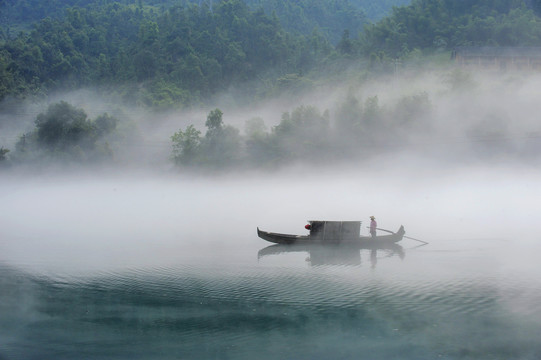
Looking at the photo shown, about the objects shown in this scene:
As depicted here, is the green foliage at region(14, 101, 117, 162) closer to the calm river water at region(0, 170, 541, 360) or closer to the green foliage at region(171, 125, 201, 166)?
the green foliage at region(171, 125, 201, 166)

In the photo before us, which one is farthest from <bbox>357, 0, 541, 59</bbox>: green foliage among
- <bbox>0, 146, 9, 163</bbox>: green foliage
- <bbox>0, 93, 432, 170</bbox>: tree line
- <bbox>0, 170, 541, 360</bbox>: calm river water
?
<bbox>0, 170, 541, 360</bbox>: calm river water

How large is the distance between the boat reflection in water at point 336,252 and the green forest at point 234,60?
113 ft

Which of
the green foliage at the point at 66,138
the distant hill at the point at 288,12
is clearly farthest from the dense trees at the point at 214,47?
the green foliage at the point at 66,138

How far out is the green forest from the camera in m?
67.9

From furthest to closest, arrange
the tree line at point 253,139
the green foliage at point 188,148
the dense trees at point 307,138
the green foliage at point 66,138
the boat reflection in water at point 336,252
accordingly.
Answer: the dense trees at point 307,138 < the green foliage at point 188,148 < the tree line at point 253,139 < the green foliage at point 66,138 < the boat reflection in water at point 336,252

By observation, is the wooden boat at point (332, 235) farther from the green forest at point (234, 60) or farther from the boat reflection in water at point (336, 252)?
the green forest at point (234, 60)

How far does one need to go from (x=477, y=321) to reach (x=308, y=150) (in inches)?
1850

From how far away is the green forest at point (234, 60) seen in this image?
67.9 m

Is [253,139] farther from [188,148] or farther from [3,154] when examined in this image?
[3,154]

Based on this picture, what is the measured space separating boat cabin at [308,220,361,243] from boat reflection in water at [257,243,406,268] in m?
0.49

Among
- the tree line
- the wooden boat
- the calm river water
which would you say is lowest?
the calm river water

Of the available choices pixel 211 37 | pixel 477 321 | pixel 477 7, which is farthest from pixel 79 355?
pixel 477 7

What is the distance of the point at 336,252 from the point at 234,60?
74.0 metres

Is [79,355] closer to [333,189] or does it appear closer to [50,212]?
[50,212]
